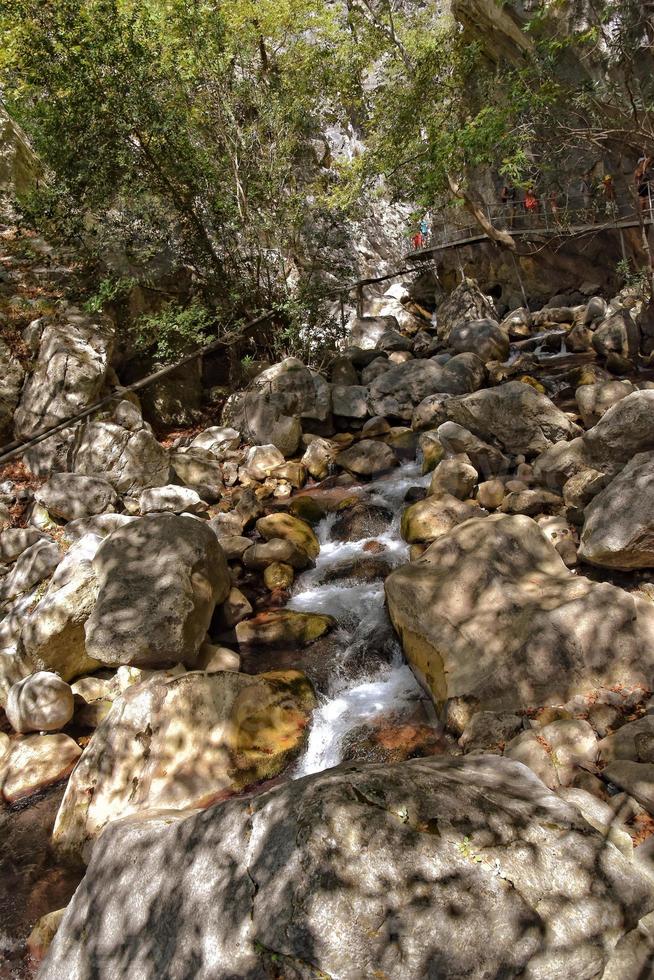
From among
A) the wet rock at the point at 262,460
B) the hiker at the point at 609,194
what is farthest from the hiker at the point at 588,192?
the wet rock at the point at 262,460

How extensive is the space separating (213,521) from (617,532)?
4946 mm

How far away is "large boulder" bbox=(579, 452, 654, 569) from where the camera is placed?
4598 mm

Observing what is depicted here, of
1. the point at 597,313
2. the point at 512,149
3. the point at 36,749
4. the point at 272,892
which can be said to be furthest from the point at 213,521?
the point at 597,313

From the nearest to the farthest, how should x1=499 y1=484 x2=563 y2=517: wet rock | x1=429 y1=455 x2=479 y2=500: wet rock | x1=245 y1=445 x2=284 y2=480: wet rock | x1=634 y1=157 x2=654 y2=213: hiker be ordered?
1. x1=499 y1=484 x2=563 y2=517: wet rock
2. x1=429 y1=455 x2=479 y2=500: wet rock
3. x1=634 y1=157 x2=654 y2=213: hiker
4. x1=245 y1=445 x2=284 y2=480: wet rock

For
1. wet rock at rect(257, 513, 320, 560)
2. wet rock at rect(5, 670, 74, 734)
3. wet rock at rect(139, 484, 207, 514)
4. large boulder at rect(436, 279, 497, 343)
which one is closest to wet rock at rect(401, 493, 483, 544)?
wet rock at rect(257, 513, 320, 560)

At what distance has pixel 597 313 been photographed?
12953 mm

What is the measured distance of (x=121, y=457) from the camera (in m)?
9.12

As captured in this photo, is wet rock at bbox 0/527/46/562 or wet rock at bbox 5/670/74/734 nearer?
wet rock at bbox 5/670/74/734

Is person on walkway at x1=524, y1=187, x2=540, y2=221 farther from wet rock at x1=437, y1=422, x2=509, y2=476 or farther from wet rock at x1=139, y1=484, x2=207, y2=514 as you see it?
wet rock at x1=139, y1=484, x2=207, y2=514

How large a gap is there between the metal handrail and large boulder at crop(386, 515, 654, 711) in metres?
7.14

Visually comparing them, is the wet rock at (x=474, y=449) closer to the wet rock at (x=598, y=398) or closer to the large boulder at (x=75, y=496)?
the wet rock at (x=598, y=398)

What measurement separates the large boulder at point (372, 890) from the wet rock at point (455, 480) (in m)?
4.59

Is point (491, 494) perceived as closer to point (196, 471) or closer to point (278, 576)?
point (278, 576)

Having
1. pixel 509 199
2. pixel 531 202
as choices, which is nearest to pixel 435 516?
pixel 531 202
